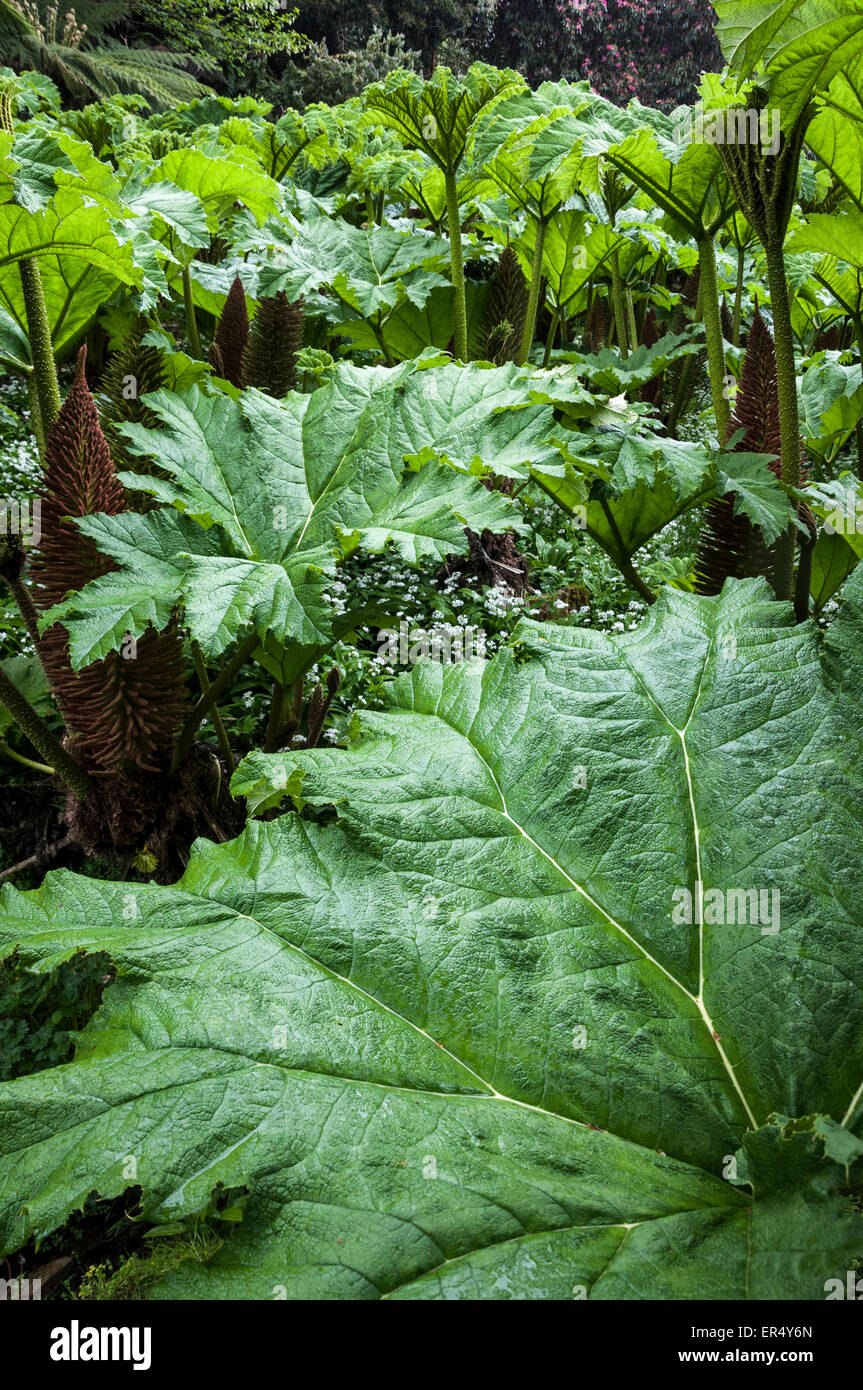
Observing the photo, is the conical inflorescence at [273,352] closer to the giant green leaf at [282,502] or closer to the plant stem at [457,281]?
the giant green leaf at [282,502]

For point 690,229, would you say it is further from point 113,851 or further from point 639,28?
point 639,28

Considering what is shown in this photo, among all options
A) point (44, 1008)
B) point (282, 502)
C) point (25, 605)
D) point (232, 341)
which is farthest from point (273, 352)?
point (44, 1008)

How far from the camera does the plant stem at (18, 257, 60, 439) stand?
1950 millimetres

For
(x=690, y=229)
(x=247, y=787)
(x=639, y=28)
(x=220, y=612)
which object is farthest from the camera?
(x=639, y=28)

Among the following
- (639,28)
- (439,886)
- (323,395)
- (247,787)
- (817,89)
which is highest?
(639,28)

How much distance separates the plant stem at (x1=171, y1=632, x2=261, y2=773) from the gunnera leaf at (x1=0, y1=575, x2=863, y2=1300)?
41 centimetres

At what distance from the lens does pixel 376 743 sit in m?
1.46

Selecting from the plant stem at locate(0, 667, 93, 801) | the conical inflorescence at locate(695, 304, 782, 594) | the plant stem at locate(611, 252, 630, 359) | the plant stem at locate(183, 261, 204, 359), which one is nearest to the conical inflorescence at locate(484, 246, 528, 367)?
the plant stem at locate(611, 252, 630, 359)

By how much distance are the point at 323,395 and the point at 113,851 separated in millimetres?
1139

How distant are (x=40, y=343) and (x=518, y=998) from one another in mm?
1717

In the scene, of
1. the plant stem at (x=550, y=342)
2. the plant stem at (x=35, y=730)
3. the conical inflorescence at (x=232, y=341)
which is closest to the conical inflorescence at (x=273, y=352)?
the conical inflorescence at (x=232, y=341)

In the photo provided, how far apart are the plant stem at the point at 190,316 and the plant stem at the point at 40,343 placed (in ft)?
4.62

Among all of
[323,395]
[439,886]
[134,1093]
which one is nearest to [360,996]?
[439,886]

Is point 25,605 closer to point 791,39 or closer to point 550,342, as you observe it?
point 791,39
